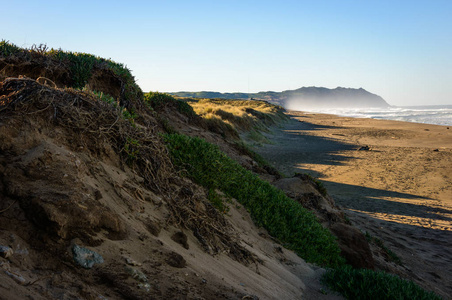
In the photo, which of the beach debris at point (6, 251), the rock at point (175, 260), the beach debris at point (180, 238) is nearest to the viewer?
the beach debris at point (6, 251)

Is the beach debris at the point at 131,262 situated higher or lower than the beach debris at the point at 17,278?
Answer: lower

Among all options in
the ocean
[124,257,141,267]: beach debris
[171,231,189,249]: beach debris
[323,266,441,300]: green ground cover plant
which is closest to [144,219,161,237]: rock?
[171,231,189,249]: beach debris

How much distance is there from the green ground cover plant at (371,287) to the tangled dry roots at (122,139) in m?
1.25

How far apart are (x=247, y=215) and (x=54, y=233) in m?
3.91

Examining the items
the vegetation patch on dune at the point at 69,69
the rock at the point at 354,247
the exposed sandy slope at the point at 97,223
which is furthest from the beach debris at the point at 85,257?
the rock at the point at 354,247

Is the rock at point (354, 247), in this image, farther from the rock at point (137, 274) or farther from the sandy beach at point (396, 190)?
the rock at point (137, 274)

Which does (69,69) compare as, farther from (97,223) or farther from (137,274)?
(137,274)

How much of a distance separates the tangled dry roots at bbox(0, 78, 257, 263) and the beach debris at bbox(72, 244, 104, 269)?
1.31m

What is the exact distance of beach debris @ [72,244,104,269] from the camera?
222 cm

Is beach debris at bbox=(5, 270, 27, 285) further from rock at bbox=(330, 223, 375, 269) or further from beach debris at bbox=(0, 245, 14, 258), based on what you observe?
rock at bbox=(330, 223, 375, 269)

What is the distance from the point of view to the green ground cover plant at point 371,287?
13.0 ft

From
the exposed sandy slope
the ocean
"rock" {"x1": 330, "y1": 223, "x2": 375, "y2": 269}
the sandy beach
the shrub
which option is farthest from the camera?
the ocean

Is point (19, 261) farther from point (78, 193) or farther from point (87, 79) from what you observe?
point (87, 79)

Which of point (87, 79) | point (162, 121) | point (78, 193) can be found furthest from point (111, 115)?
point (162, 121)
